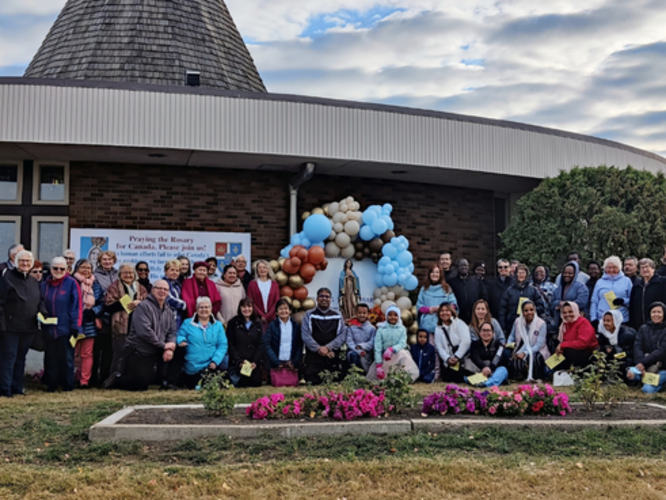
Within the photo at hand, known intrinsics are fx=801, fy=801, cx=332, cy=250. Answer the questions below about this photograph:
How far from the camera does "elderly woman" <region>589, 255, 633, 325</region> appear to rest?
38.6 feet

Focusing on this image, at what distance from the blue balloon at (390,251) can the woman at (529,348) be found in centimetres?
307

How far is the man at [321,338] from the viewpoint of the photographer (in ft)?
37.3

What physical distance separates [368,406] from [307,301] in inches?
248

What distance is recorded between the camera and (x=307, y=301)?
1352 centimetres

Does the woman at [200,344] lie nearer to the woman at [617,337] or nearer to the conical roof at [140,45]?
the woman at [617,337]

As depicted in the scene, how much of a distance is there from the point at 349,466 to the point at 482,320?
6393mm

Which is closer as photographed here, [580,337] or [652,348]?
[652,348]

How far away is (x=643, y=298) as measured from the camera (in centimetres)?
1152

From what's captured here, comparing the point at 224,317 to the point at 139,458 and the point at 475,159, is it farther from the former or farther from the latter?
the point at 475,159

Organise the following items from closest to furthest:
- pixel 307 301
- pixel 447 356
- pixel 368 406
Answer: pixel 368 406, pixel 447 356, pixel 307 301

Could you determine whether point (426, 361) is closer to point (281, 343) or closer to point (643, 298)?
point (281, 343)

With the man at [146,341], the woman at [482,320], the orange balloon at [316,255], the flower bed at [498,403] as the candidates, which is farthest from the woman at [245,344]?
the flower bed at [498,403]

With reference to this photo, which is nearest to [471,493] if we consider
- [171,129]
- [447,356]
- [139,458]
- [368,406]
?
[368,406]

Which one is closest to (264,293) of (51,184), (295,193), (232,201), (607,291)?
(232,201)
